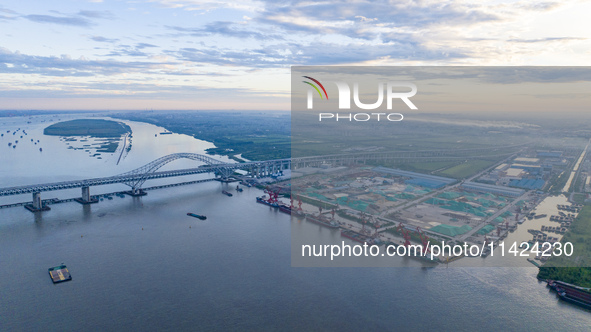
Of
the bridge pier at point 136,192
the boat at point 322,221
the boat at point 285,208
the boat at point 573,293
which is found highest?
the bridge pier at point 136,192

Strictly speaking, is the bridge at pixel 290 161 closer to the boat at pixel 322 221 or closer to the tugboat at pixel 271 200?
the tugboat at pixel 271 200

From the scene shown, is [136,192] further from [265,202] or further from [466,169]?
[466,169]

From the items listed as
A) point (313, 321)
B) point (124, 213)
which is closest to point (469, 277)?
point (313, 321)

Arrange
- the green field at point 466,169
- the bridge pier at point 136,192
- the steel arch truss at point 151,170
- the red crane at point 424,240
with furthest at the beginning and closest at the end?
the green field at point 466,169
the steel arch truss at point 151,170
the bridge pier at point 136,192
the red crane at point 424,240

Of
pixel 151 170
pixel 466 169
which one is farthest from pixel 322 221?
pixel 466 169

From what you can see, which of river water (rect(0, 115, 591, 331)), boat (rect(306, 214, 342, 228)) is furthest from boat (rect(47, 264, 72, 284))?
boat (rect(306, 214, 342, 228))

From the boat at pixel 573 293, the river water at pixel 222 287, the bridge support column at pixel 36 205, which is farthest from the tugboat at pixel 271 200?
the boat at pixel 573 293

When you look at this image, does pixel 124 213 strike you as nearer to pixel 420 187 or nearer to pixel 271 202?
pixel 271 202
